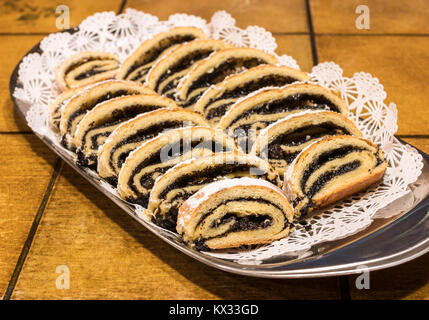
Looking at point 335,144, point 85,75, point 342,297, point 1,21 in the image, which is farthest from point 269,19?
point 342,297

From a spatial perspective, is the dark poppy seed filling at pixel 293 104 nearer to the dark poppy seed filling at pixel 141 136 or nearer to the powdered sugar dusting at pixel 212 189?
the dark poppy seed filling at pixel 141 136

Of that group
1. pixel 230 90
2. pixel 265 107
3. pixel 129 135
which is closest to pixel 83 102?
pixel 129 135

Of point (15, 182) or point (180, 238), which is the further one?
point (15, 182)

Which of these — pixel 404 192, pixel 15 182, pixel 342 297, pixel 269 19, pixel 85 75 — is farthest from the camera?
pixel 269 19

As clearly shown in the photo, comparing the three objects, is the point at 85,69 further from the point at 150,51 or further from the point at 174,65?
the point at 174,65

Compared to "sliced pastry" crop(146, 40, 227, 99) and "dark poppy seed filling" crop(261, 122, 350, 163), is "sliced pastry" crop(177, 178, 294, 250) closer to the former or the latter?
"dark poppy seed filling" crop(261, 122, 350, 163)

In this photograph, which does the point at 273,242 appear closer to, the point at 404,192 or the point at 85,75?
the point at 404,192
